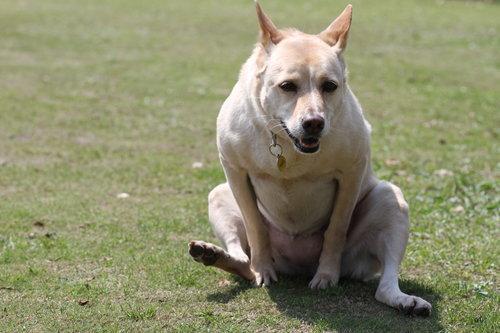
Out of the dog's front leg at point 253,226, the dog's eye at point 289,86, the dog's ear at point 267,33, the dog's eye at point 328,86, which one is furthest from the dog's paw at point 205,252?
the dog's ear at point 267,33

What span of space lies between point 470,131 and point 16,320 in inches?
331

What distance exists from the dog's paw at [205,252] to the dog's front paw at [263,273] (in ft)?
1.50

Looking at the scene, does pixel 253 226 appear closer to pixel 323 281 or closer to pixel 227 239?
pixel 227 239

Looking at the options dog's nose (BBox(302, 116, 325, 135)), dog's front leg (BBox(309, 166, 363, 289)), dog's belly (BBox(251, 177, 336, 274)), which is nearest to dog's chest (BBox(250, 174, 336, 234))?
dog's belly (BBox(251, 177, 336, 274))

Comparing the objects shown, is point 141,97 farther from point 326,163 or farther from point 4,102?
point 326,163

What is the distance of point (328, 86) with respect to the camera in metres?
5.72

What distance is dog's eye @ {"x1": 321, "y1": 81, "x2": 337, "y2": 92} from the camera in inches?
224

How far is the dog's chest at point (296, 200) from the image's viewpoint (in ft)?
20.5

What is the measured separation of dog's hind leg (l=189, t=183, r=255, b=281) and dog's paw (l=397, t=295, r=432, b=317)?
3.97 feet

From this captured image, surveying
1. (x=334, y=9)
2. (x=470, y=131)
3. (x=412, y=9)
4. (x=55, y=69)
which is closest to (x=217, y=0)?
(x=334, y=9)

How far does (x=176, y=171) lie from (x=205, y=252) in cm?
440

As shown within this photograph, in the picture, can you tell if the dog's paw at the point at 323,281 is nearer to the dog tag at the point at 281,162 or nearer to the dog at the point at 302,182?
the dog at the point at 302,182

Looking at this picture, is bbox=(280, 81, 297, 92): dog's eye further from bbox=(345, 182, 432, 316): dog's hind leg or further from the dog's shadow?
the dog's shadow

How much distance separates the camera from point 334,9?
87.1 ft
